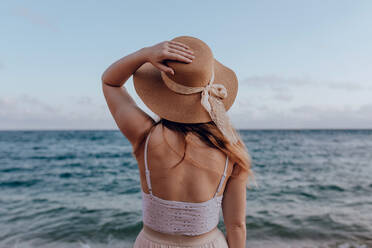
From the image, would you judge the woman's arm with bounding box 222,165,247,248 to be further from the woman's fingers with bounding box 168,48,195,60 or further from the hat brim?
the woman's fingers with bounding box 168,48,195,60

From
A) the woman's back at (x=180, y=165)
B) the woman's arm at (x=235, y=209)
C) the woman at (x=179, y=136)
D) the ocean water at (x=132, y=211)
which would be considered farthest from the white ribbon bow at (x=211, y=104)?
the ocean water at (x=132, y=211)

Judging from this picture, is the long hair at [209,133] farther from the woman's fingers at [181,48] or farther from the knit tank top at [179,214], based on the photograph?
the woman's fingers at [181,48]

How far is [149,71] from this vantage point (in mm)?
1374

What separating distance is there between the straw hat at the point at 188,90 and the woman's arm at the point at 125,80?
0.15 ft

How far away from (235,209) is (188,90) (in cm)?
69

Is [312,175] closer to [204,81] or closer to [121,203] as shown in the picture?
[121,203]

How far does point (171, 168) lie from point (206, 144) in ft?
0.64

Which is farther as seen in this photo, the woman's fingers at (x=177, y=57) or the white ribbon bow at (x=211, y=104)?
the white ribbon bow at (x=211, y=104)

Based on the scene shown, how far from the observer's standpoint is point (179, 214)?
4.32 ft

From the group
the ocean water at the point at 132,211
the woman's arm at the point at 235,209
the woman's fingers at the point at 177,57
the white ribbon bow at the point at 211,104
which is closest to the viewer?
the woman's fingers at the point at 177,57

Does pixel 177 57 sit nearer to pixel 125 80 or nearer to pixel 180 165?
pixel 125 80

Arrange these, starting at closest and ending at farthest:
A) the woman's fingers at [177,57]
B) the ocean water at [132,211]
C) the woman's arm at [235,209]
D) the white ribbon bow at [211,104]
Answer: the woman's fingers at [177,57]
the white ribbon bow at [211,104]
the woman's arm at [235,209]
the ocean water at [132,211]

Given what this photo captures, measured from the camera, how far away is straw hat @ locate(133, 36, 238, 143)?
1.18m

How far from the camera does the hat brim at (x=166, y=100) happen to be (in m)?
1.24
